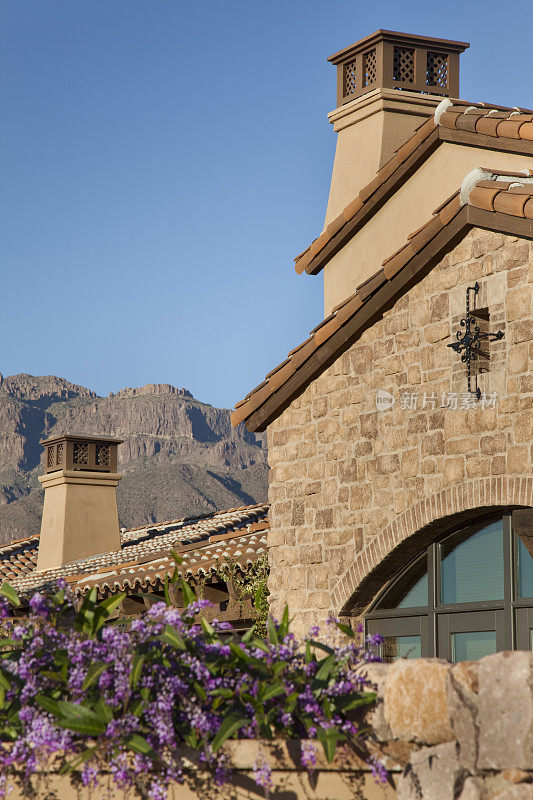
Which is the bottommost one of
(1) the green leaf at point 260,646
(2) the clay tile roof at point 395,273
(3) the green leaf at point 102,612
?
(1) the green leaf at point 260,646

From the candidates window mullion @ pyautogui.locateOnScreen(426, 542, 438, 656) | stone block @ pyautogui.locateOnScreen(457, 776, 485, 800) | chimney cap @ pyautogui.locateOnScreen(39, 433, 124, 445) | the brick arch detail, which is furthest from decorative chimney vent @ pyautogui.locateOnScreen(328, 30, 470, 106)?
chimney cap @ pyautogui.locateOnScreen(39, 433, 124, 445)

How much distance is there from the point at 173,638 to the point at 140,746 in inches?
18.2

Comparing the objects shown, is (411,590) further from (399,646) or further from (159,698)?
(159,698)

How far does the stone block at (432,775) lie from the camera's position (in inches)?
150

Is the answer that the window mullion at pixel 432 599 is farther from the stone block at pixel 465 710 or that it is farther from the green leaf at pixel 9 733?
the green leaf at pixel 9 733

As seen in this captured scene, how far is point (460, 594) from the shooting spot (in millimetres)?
8711

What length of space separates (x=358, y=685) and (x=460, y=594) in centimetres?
473

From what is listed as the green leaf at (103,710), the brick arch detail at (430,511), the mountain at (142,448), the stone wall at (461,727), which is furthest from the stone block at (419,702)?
the mountain at (142,448)

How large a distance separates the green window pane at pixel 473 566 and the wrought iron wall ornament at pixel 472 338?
4.16 ft

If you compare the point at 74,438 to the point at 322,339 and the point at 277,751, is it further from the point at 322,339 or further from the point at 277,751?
the point at 277,751

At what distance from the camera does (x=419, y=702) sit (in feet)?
12.8

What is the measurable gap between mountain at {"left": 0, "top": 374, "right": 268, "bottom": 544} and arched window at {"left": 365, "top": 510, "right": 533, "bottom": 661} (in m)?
60.5

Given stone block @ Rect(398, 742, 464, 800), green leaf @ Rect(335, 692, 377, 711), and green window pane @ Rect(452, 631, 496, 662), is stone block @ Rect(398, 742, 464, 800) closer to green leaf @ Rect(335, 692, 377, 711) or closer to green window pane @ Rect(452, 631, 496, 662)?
green leaf @ Rect(335, 692, 377, 711)

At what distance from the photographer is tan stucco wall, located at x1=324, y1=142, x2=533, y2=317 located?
987cm
